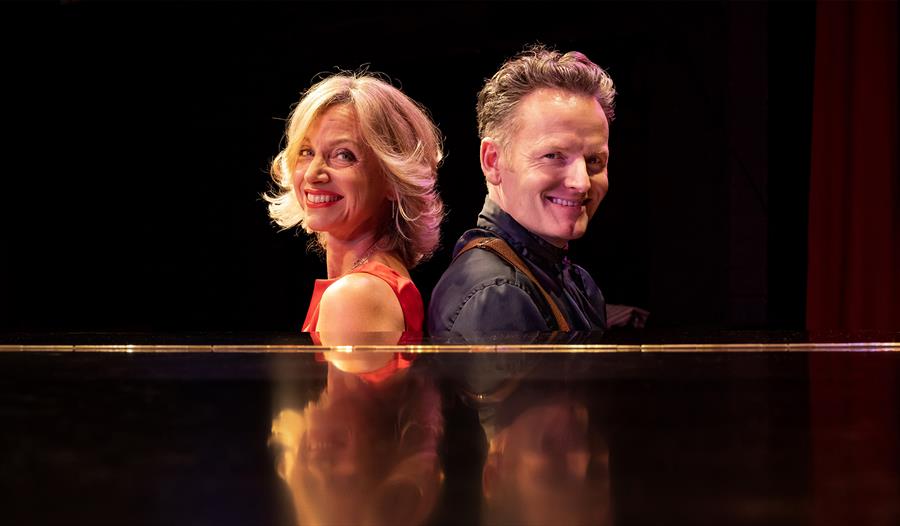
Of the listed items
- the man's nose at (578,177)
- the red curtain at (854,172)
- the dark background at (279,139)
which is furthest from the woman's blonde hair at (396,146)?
the red curtain at (854,172)

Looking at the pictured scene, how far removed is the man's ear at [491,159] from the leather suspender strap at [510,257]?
0.51 ft

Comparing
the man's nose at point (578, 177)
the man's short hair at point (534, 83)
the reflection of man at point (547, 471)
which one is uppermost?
the man's short hair at point (534, 83)

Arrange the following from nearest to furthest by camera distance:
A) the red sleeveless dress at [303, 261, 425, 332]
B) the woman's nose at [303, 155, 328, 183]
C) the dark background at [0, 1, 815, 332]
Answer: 1. the red sleeveless dress at [303, 261, 425, 332]
2. the woman's nose at [303, 155, 328, 183]
3. the dark background at [0, 1, 815, 332]

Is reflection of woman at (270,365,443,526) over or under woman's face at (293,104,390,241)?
under

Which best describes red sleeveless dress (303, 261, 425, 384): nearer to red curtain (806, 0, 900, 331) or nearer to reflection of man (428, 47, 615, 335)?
reflection of man (428, 47, 615, 335)

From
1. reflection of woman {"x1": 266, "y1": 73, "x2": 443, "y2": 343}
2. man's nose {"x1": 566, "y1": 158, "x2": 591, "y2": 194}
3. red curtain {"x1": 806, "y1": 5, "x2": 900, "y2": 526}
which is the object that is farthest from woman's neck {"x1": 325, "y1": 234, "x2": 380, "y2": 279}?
red curtain {"x1": 806, "y1": 5, "x2": 900, "y2": 526}

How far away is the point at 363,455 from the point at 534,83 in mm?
1357

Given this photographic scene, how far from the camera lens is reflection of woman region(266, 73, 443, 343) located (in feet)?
5.26

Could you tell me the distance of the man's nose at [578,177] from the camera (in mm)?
1554

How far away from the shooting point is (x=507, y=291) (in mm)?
1383

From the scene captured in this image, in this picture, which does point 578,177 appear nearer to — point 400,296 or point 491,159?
point 491,159

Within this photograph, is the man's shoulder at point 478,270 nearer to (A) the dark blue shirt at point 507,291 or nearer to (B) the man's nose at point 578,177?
(A) the dark blue shirt at point 507,291

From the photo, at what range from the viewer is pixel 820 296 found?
280cm

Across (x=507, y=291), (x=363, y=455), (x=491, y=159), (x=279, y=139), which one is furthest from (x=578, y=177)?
(x=279, y=139)
